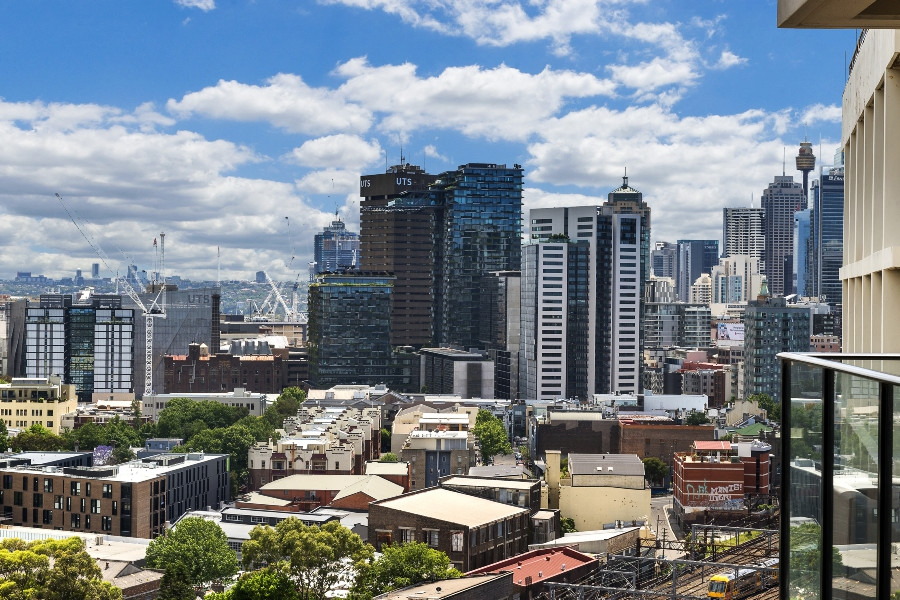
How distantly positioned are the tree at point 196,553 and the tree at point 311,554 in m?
4.41

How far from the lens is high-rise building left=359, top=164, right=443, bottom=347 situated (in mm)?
98500

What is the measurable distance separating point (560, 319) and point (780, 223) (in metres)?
115

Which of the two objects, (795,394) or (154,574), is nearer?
(795,394)

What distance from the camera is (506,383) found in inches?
2997

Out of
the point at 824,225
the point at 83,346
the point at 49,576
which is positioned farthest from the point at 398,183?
the point at 49,576

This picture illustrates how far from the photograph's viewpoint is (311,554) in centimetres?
2314

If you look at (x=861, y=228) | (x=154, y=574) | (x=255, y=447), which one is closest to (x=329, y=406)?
(x=255, y=447)

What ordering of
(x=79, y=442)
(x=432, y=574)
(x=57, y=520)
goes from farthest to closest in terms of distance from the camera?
(x=79, y=442) → (x=57, y=520) → (x=432, y=574)

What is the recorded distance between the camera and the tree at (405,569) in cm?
2438

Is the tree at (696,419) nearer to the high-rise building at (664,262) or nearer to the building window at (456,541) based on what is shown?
the building window at (456,541)

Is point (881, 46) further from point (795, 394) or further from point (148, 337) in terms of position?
point (148, 337)

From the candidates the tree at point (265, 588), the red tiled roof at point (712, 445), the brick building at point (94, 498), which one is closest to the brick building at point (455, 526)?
the tree at point (265, 588)

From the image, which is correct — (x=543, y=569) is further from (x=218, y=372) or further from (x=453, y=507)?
(x=218, y=372)

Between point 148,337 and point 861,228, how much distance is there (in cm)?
9484
